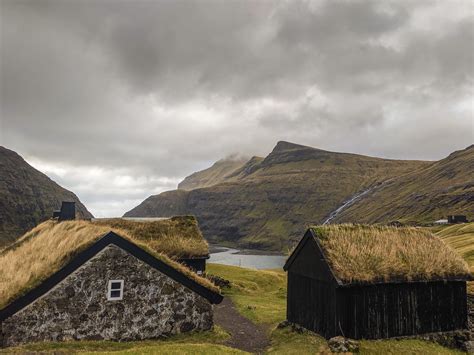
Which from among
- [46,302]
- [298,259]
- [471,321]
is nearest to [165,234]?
[298,259]

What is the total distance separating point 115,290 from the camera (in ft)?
A: 69.2

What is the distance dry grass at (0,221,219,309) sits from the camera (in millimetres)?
19500

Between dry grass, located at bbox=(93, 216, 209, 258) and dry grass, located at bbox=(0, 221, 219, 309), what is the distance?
407 inches

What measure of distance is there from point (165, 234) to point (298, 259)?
1538 cm

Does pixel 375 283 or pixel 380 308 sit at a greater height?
pixel 375 283

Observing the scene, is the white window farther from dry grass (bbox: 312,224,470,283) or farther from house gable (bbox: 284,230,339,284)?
dry grass (bbox: 312,224,470,283)

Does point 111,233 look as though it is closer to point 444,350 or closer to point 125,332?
point 125,332

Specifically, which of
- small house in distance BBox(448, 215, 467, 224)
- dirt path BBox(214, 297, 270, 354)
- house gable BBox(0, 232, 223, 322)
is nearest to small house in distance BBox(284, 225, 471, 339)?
dirt path BBox(214, 297, 270, 354)

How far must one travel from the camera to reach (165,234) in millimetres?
37688

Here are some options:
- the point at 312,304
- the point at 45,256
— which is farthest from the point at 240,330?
the point at 45,256

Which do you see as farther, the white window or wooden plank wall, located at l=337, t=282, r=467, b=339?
wooden plank wall, located at l=337, t=282, r=467, b=339

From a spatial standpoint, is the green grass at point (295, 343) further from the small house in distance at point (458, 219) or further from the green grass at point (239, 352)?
the small house in distance at point (458, 219)

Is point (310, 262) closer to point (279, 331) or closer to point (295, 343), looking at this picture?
point (295, 343)

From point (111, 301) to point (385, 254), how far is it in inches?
682
